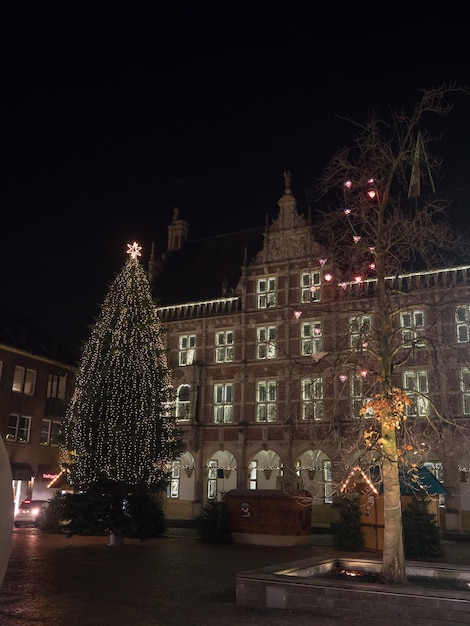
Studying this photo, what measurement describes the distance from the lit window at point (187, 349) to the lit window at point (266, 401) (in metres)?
5.12

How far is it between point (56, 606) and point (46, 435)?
33886 millimetres

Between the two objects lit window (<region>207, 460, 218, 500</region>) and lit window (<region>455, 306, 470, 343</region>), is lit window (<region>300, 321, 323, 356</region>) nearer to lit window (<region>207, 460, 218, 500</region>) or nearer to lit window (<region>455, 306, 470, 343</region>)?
lit window (<region>455, 306, 470, 343</region>)

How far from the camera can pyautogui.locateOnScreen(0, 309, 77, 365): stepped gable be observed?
42.0m

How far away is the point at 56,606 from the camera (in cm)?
1077

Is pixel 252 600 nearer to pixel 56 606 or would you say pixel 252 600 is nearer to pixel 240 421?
pixel 56 606

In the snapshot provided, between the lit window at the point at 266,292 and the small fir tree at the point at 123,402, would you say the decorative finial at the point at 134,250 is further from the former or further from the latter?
the lit window at the point at 266,292

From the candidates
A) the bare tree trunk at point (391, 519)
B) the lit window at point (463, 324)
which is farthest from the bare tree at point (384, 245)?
the lit window at point (463, 324)

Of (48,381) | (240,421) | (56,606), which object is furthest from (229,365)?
(56,606)

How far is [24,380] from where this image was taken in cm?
4150

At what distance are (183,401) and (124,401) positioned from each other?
1551 cm

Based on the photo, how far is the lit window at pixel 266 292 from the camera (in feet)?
123

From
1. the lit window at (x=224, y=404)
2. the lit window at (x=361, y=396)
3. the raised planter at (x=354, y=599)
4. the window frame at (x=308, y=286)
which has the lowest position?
the raised planter at (x=354, y=599)

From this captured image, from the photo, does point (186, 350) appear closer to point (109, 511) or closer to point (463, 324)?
point (463, 324)

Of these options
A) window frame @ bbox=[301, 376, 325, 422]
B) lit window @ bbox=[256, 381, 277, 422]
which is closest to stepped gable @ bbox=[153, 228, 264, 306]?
lit window @ bbox=[256, 381, 277, 422]
